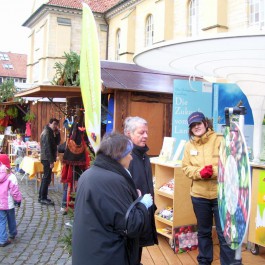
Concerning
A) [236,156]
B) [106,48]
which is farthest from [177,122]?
[106,48]

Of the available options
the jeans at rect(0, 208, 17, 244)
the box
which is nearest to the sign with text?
the box

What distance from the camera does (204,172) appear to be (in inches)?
143

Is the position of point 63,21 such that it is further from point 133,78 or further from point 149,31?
point 133,78

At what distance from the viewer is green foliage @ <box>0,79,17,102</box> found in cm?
Answer: 1697

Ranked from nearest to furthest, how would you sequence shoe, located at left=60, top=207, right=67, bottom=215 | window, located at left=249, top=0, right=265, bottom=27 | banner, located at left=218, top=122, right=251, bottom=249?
banner, located at left=218, top=122, right=251, bottom=249 → shoe, located at left=60, top=207, right=67, bottom=215 → window, located at left=249, top=0, right=265, bottom=27

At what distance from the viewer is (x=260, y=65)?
3656mm

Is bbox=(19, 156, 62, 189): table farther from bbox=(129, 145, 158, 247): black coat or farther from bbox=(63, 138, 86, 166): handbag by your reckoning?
bbox=(129, 145, 158, 247): black coat

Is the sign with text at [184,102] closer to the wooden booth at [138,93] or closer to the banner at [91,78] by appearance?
the wooden booth at [138,93]

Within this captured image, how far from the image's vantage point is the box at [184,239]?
4.80 meters

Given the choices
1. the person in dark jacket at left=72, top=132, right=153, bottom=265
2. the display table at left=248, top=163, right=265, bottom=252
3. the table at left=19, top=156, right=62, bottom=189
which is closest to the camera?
the person in dark jacket at left=72, top=132, right=153, bottom=265

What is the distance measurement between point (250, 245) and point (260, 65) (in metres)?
2.62

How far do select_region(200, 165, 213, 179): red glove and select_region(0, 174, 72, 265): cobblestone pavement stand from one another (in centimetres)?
225

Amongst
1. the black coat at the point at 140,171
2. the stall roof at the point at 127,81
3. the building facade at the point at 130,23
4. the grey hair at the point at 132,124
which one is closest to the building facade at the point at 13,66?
the building facade at the point at 130,23

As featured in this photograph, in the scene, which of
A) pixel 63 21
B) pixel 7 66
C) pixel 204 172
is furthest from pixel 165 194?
pixel 7 66
